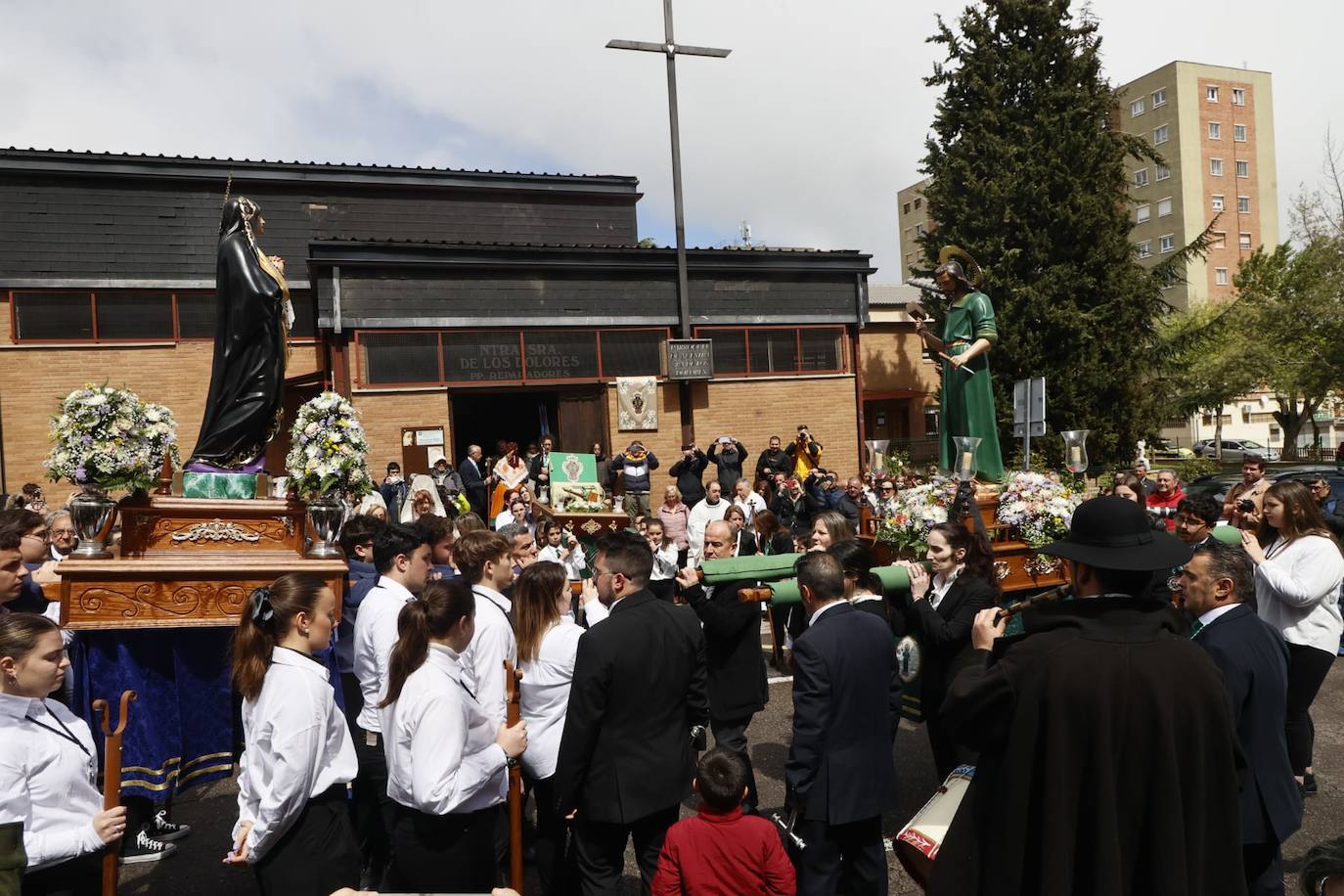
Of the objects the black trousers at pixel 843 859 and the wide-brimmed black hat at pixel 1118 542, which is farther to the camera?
the black trousers at pixel 843 859

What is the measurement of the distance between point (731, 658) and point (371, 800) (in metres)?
2.18

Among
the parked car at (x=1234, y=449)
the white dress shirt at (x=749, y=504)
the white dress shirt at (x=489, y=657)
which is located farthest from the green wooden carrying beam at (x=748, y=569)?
the parked car at (x=1234, y=449)

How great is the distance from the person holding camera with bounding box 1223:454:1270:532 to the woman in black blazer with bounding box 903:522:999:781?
2.23 m

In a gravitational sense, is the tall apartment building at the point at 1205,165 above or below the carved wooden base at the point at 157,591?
above

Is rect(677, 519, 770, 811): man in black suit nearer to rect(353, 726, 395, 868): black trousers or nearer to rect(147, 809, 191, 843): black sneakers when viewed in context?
rect(353, 726, 395, 868): black trousers

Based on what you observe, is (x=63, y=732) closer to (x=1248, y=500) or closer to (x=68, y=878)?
(x=68, y=878)

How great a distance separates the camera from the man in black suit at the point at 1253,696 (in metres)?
3.85

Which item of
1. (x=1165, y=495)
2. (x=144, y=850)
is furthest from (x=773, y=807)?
(x=1165, y=495)

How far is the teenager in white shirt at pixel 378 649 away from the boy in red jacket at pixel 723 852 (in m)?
1.73

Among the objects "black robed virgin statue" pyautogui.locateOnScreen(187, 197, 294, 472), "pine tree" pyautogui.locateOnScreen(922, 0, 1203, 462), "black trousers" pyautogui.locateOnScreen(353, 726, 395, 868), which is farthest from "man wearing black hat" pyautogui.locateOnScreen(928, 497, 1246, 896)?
"pine tree" pyautogui.locateOnScreen(922, 0, 1203, 462)

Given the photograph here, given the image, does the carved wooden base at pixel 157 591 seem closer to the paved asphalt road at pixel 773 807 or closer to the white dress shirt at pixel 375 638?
the white dress shirt at pixel 375 638

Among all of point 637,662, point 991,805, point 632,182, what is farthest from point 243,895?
point 632,182

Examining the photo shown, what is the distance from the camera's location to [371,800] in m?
5.10

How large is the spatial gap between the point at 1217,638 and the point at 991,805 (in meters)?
1.88
